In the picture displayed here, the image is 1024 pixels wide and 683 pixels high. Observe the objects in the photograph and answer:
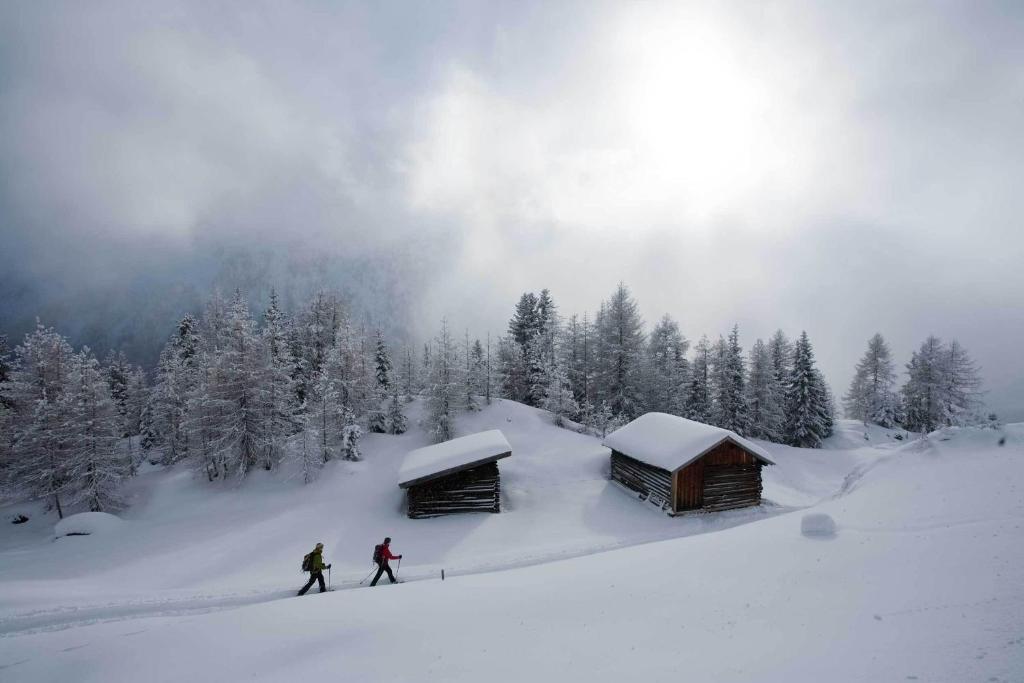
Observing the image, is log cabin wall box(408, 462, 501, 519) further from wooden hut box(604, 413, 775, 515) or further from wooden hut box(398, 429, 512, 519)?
wooden hut box(604, 413, 775, 515)

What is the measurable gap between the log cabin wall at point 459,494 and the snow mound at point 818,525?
43.5 feet

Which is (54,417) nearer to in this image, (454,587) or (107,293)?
(454,587)

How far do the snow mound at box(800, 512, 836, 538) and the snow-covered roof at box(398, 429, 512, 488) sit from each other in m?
12.4

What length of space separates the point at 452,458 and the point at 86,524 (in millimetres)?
19248

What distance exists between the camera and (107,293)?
123 metres

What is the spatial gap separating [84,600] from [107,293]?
155319 mm

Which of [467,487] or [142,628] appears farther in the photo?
[467,487]

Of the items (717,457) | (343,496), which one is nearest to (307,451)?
(343,496)

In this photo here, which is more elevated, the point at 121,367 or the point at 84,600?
the point at 121,367

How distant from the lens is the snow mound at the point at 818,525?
11.4 meters

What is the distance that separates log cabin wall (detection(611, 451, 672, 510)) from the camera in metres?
21.4

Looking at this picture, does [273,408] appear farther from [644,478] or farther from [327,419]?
[644,478]

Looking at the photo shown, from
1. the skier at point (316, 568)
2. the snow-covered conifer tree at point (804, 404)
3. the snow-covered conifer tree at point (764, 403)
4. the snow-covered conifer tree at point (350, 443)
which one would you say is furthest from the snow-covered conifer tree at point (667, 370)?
the skier at point (316, 568)

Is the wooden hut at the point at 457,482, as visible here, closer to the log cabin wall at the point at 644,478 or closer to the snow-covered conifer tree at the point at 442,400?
the log cabin wall at the point at 644,478
